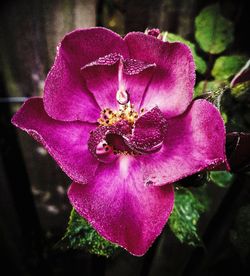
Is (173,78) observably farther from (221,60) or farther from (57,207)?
(57,207)

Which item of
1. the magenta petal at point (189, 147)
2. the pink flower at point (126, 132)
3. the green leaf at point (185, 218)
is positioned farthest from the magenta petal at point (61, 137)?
the green leaf at point (185, 218)

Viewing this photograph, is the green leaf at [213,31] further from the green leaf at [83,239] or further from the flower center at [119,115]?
the green leaf at [83,239]

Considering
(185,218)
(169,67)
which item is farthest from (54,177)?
(169,67)

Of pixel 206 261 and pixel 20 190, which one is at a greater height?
pixel 20 190

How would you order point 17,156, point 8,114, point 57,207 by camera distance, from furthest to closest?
point 57,207 < point 17,156 < point 8,114

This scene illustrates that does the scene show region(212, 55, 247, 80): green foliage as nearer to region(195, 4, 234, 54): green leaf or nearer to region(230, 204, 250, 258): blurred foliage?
region(195, 4, 234, 54): green leaf

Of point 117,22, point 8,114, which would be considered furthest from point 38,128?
point 8,114

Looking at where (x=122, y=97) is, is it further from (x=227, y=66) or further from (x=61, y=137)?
(x=227, y=66)

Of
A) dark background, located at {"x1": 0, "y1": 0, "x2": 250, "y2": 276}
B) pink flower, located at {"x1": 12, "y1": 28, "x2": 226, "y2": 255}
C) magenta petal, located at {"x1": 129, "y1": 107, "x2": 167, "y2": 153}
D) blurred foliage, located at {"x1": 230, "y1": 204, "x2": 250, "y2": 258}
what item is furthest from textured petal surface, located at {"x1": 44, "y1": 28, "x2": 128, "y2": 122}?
blurred foliage, located at {"x1": 230, "y1": 204, "x2": 250, "y2": 258}

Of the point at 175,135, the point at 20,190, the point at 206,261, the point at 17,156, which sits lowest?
the point at 206,261
